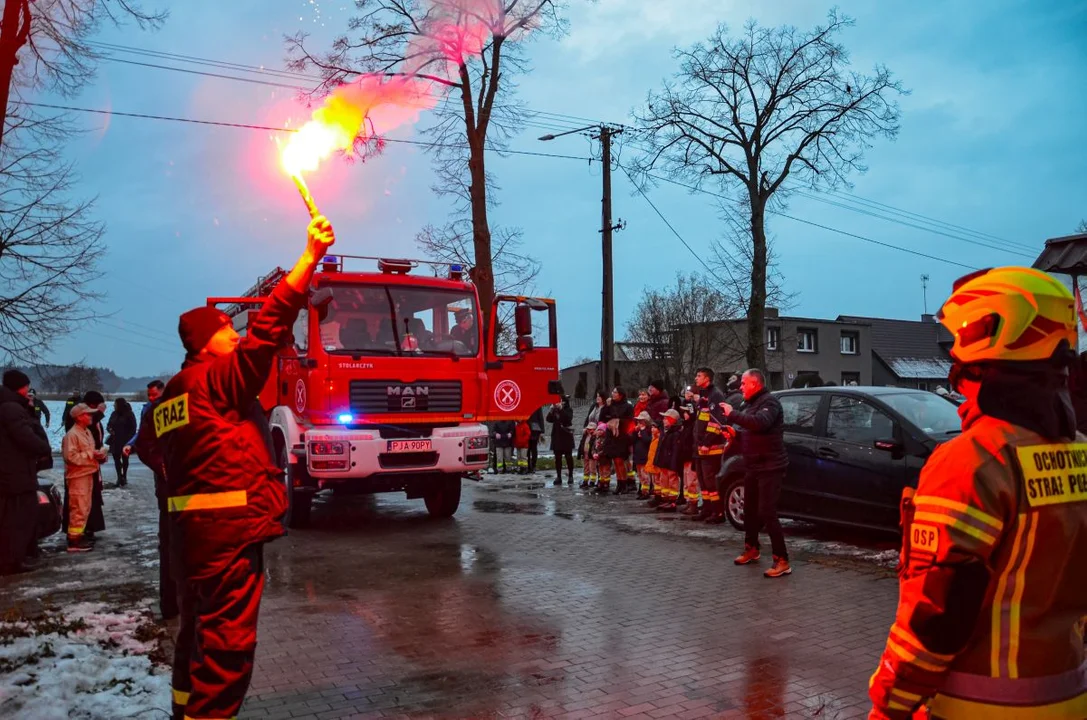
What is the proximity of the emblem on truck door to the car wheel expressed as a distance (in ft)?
10.3

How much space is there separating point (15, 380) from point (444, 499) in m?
5.75

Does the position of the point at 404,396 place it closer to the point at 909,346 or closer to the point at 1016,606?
the point at 1016,606

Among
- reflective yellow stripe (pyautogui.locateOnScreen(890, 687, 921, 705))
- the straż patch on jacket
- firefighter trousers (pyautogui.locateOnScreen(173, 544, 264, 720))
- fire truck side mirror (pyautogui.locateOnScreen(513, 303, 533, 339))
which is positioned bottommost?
firefighter trousers (pyautogui.locateOnScreen(173, 544, 264, 720))

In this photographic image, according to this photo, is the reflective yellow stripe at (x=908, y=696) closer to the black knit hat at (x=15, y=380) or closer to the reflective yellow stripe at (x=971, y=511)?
the reflective yellow stripe at (x=971, y=511)

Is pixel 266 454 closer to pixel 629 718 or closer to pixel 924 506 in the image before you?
pixel 629 718

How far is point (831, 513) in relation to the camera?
32.1 feet

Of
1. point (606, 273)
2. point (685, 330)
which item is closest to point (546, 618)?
point (606, 273)

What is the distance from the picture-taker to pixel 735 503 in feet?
35.8

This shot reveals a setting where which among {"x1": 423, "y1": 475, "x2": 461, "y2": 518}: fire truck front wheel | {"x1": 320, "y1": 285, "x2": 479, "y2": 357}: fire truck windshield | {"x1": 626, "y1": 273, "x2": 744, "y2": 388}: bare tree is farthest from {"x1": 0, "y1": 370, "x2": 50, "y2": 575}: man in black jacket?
{"x1": 626, "y1": 273, "x2": 744, "y2": 388}: bare tree

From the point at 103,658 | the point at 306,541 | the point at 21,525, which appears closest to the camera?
the point at 103,658

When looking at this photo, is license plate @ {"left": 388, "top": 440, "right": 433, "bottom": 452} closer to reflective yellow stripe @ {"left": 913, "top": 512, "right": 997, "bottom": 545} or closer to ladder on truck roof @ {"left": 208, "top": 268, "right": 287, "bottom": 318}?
ladder on truck roof @ {"left": 208, "top": 268, "right": 287, "bottom": 318}

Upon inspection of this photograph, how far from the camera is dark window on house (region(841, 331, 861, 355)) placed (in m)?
57.0

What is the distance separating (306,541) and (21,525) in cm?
315

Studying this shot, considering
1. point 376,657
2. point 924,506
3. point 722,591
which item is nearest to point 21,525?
point 376,657
